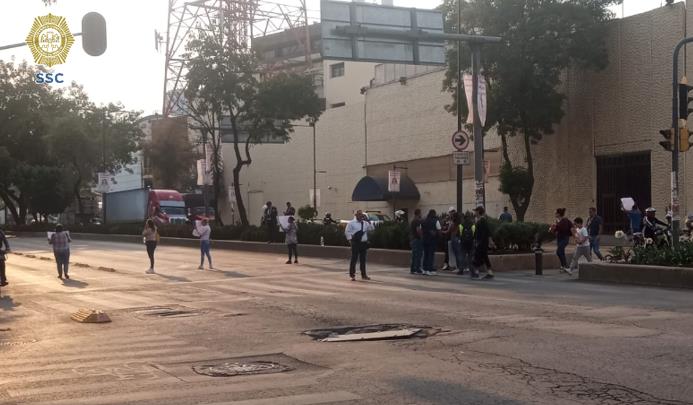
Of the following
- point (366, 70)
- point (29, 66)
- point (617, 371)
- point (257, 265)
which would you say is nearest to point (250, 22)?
point (366, 70)

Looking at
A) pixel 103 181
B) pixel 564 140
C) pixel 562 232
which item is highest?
pixel 564 140

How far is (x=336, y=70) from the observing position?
2766 inches

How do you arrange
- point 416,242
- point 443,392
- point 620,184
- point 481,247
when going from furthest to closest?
point 620,184 → point 416,242 → point 481,247 → point 443,392

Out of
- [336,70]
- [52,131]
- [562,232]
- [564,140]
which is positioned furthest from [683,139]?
[336,70]

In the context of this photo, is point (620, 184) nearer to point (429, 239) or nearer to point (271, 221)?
point (271, 221)

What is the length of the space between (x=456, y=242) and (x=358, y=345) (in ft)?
42.6

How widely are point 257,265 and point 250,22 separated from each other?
44.2 meters

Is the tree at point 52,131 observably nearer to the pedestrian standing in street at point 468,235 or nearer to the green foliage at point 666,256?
the pedestrian standing in street at point 468,235

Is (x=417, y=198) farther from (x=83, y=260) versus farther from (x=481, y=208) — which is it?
(x=481, y=208)

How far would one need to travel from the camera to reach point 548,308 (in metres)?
14.4

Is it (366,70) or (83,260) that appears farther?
(366,70)

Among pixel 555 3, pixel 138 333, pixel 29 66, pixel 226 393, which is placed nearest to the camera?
pixel 226 393

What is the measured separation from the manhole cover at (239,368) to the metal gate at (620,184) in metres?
29.0

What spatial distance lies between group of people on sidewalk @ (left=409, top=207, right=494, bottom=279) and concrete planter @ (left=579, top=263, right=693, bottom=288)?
2.62 metres
